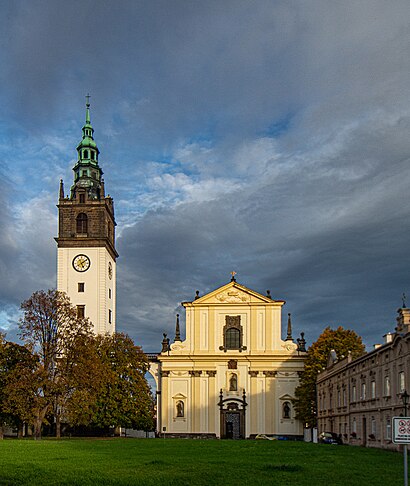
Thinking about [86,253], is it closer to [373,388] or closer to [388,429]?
[373,388]

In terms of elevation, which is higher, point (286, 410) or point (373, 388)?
→ point (373, 388)

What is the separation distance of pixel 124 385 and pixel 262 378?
619 inches

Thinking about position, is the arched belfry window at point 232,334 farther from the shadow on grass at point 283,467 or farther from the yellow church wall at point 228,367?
the shadow on grass at point 283,467

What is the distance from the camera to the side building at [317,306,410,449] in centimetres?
3881

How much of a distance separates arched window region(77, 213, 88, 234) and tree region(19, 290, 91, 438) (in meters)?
21.9

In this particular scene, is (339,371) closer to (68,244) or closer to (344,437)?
(344,437)

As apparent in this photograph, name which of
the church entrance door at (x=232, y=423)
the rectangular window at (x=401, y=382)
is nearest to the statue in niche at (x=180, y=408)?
the church entrance door at (x=232, y=423)

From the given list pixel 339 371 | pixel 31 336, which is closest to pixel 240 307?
pixel 339 371

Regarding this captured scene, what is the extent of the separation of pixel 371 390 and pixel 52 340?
26208mm

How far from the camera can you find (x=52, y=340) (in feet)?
190

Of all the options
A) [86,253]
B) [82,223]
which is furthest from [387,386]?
[82,223]

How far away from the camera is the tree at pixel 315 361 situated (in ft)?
229

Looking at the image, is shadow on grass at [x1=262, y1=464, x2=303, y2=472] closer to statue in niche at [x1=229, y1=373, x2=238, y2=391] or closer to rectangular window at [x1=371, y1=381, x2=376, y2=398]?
rectangular window at [x1=371, y1=381, x2=376, y2=398]

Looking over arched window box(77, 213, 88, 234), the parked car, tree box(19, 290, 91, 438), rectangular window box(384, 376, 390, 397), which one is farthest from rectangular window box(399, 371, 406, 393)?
arched window box(77, 213, 88, 234)
